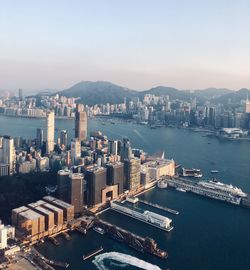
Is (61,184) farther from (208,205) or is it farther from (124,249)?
(208,205)

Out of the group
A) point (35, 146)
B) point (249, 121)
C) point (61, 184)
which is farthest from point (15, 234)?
point (249, 121)

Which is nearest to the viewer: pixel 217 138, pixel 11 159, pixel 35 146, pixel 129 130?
pixel 11 159

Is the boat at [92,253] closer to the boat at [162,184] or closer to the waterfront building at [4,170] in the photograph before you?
the boat at [162,184]

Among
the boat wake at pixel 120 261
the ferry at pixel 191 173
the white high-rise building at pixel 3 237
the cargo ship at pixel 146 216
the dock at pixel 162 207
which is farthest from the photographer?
the ferry at pixel 191 173

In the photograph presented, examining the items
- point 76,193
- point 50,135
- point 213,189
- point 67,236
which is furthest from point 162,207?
point 50,135

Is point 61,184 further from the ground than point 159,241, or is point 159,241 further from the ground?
point 61,184

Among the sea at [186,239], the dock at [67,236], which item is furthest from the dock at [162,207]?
the dock at [67,236]
